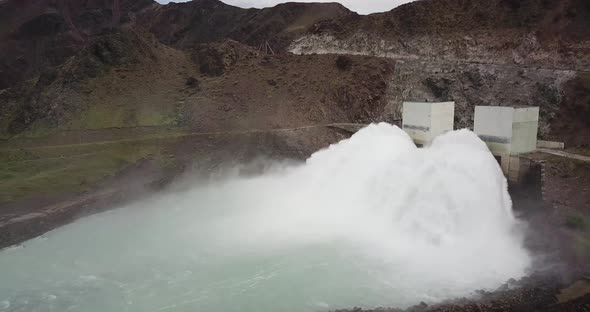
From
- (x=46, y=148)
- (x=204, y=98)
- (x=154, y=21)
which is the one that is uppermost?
(x=154, y=21)

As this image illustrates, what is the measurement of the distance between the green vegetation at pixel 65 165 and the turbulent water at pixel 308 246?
3643 millimetres

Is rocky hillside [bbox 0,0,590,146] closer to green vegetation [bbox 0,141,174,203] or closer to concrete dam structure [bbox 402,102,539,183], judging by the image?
concrete dam structure [bbox 402,102,539,183]

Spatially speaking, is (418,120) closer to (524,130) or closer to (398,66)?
(524,130)

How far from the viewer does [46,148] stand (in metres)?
33.3

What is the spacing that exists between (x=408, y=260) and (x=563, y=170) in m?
10.0

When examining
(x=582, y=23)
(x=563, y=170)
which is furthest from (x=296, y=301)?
(x=582, y=23)

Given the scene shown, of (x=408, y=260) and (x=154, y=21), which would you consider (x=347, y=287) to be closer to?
(x=408, y=260)

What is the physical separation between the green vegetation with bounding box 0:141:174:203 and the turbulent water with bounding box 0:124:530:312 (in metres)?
3.64

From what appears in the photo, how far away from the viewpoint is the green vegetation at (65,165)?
26.7 metres

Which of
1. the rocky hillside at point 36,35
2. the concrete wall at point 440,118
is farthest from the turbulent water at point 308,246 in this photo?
the rocky hillside at point 36,35

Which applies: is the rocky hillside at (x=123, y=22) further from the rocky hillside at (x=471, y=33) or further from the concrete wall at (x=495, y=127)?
the concrete wall at (x=495, y=127)

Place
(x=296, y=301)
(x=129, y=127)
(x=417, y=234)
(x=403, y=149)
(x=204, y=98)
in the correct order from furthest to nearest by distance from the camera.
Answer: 1. (x=204, y=98)
2. (x=129, y=127)
3. (x=403, y=149)
4. (x=417, y=234)
5. (x=296, y=301)

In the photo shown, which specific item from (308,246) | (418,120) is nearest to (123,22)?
(418,120)

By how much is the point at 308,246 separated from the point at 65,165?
18.9 m
